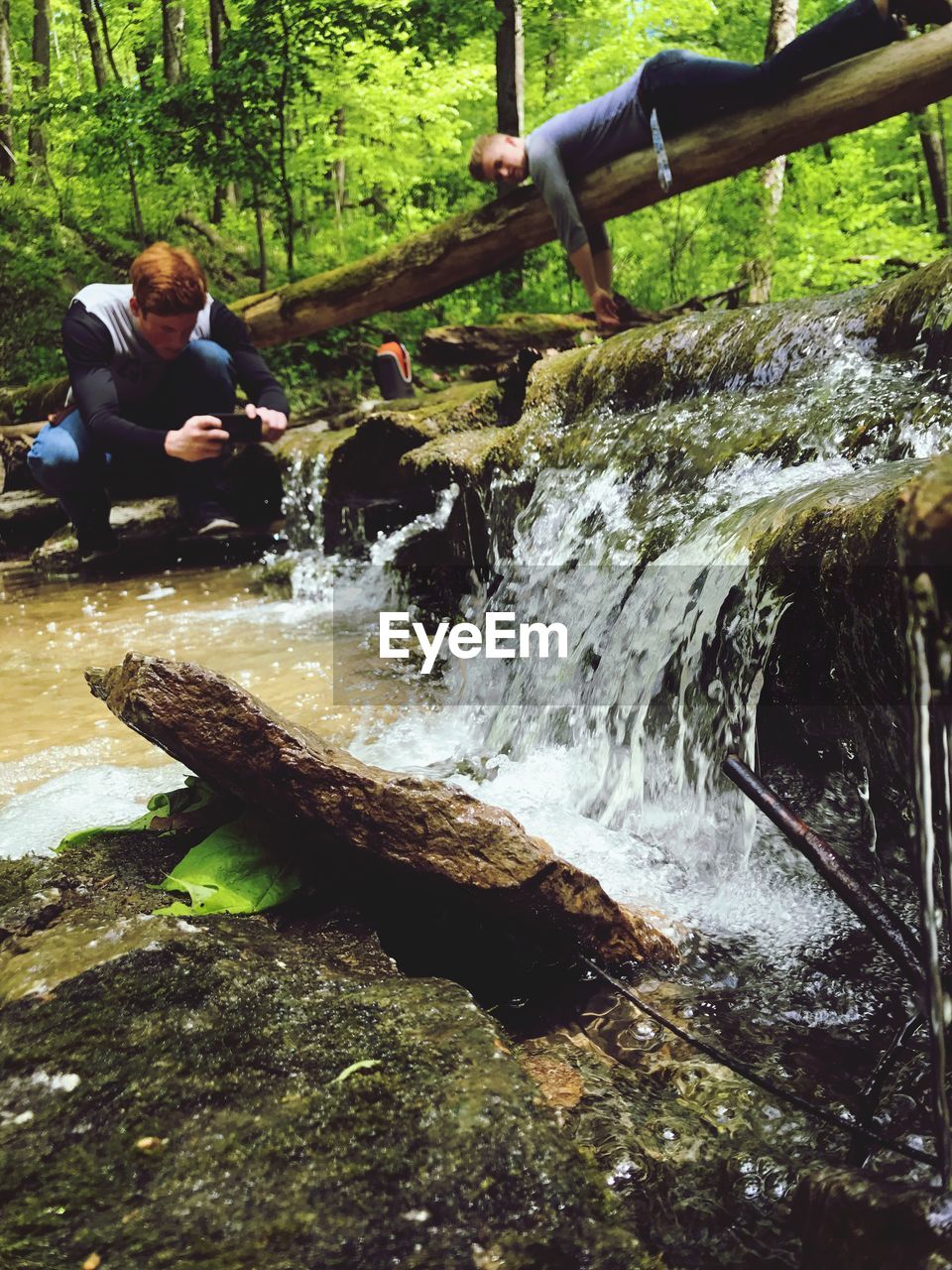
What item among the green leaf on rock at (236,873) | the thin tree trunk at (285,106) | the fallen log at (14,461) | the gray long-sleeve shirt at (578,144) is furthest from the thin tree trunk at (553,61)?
the green leaf on rock at (236,873)

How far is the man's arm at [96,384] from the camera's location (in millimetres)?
5004

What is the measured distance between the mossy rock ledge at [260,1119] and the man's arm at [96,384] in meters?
3.73

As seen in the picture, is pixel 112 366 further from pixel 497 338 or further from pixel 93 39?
pixel 93 39

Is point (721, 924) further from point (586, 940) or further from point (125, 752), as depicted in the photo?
point (125, 752)

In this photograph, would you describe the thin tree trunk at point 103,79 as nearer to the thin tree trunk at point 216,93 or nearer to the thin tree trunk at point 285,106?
the thin tree trunk at point 216,93

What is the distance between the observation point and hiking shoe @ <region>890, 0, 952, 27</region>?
5.36m

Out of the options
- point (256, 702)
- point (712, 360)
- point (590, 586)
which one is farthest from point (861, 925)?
point (712, 360)

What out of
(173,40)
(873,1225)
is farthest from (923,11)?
(173,40)

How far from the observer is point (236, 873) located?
2127 millimetres

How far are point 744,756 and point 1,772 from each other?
2861 millimetres

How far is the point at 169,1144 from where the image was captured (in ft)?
4.24

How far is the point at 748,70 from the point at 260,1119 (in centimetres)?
682

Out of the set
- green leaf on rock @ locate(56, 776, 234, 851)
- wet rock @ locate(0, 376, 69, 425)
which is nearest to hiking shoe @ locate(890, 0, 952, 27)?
green leaf on rock @ locate(56, 776, 234, 851)

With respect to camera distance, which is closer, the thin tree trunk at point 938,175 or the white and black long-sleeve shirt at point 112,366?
the white and black long-sleeve shirt at point 112,366
